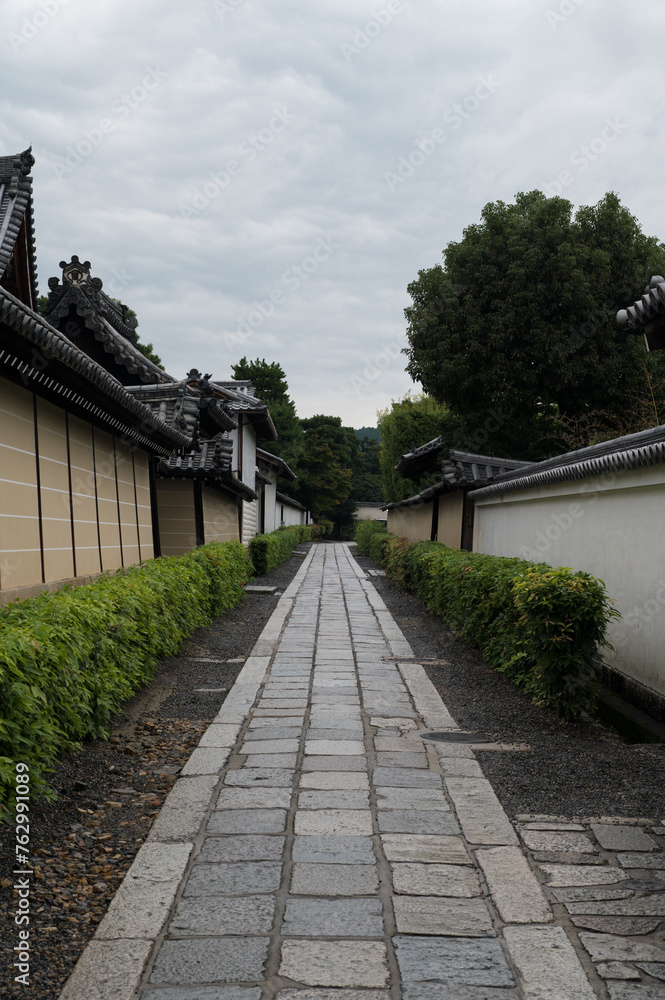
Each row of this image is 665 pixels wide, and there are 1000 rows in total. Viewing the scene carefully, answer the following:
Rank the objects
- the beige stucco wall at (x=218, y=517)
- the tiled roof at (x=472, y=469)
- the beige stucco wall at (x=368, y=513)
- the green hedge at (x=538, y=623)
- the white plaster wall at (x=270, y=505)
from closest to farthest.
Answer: the green hedge at (x=538, y=623) < the tiled roof at (x=472, y=469) < the beige stucco wall at (x=218, y=517) < the white plaster wall at (x=270, y=505) < the beige stucco wall at (x=368, y=513)

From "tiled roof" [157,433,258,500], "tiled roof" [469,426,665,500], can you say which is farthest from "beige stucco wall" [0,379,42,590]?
"tiled roof" [157,433,258,500]

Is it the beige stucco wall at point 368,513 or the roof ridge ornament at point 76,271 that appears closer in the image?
the roof ridge ornament at point 76,271

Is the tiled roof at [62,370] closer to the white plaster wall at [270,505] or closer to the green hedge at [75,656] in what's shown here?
the green hedge at [75,656]

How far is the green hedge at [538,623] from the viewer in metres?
5.83

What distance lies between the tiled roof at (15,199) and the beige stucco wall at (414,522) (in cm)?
1312

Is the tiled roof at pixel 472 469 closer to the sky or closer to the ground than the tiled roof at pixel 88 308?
closer to the ground

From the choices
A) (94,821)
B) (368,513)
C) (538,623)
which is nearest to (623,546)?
(538,623)

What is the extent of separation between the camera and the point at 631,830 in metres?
3.87

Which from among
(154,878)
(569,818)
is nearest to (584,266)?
(569,818)

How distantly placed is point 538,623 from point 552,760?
123 centimetres

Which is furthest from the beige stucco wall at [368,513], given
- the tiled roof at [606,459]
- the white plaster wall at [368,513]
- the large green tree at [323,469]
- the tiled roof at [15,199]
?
the tiled roof at [15,199]

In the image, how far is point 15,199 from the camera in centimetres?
989

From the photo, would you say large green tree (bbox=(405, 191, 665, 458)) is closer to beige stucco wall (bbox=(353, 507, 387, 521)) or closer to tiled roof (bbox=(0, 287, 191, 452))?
tiled roof (bbox=(0, 287, 191, 452))

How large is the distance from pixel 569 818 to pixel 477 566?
17.8 feet
